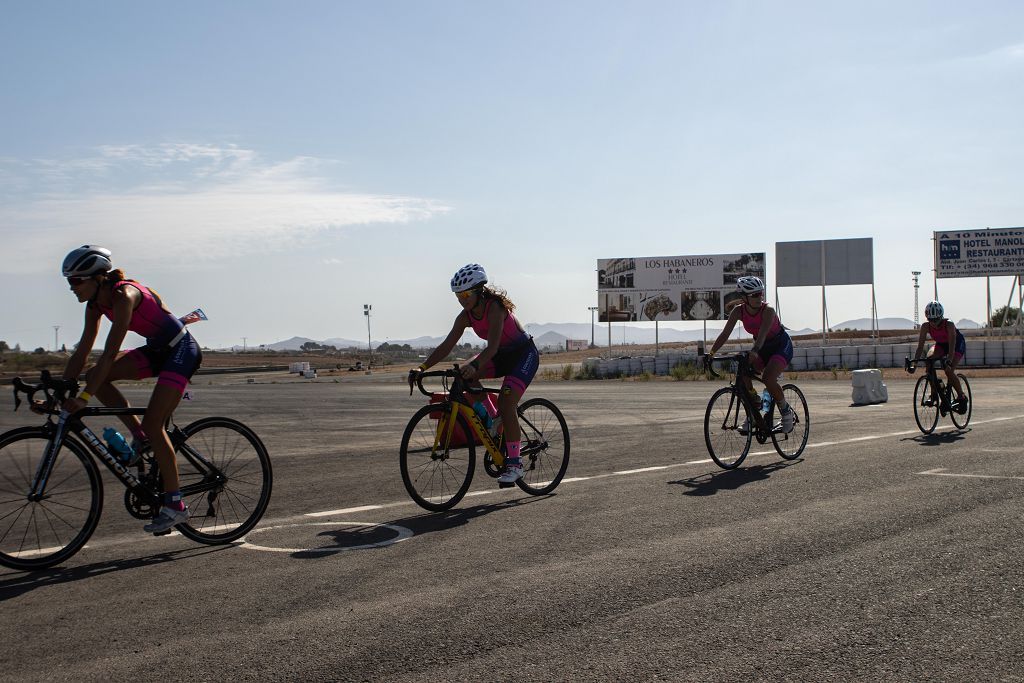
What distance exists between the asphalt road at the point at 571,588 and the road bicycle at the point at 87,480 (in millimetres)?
186

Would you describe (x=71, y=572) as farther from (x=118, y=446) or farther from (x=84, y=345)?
(x=84, y=345)

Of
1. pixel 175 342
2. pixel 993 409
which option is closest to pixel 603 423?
pixel 993 409

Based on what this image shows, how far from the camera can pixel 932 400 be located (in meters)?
13.2

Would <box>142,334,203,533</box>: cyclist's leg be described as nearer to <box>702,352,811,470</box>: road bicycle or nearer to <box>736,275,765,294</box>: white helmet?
<box>702,352,811,470</box>: road bicycle

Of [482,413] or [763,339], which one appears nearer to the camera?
[482,413]

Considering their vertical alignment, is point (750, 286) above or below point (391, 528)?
above

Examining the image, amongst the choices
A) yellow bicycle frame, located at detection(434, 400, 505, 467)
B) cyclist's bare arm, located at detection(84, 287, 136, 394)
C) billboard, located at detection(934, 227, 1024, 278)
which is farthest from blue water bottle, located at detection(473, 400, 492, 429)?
billboard, located at detection(934, 227, 1024, 278)

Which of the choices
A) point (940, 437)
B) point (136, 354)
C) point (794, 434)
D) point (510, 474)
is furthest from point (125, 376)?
point (940, 437)

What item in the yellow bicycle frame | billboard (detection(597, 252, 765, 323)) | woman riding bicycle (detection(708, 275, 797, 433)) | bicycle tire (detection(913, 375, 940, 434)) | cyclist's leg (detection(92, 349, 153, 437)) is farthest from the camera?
billboard (detection(597, 252, 765, 323))

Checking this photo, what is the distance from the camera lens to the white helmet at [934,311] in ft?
43.1

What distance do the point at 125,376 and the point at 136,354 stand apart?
0.53 feet

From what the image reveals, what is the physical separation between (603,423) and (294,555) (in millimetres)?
11434

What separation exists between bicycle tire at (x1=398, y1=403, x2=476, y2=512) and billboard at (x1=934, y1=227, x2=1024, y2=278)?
62397 mm

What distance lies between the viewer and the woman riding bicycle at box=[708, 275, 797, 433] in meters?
10.1
